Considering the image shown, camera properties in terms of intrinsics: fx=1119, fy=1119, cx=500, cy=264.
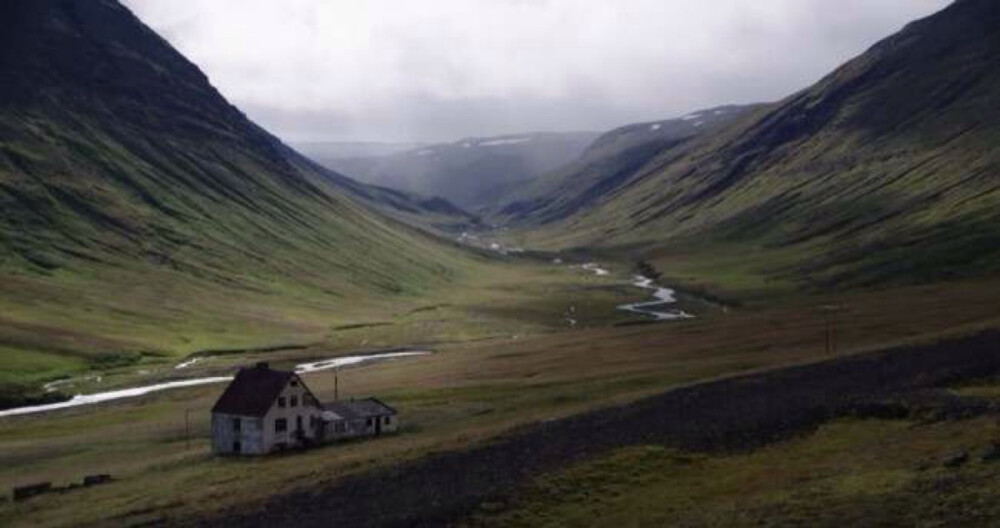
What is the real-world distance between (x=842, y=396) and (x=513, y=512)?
28450 mm

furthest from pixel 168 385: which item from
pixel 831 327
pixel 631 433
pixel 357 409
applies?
pixel 631 433

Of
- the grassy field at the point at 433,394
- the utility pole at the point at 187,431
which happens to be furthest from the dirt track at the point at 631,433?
the utility pole at the point at 187,431

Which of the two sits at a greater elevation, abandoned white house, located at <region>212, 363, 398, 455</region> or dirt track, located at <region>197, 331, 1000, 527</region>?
abandoned white house, located at <region>212, 363, 398, 455</region>

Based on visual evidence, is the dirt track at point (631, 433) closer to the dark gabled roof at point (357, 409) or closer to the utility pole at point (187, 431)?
the dark gabled roof at point (357, 409)

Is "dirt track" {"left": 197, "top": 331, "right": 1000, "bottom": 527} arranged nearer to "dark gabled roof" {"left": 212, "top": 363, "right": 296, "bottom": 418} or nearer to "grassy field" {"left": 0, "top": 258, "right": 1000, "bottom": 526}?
"grassy field" {"left": 0, "top": 258, "right": 1000, "bottom": 526}

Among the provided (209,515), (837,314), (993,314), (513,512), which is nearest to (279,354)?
(837,314)

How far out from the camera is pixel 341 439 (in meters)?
90.9

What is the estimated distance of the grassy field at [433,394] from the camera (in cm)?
7331

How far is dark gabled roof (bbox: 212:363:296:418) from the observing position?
8819cm

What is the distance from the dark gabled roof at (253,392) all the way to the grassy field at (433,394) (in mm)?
4448

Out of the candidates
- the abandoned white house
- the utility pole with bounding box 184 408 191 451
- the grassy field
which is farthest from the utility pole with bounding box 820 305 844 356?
the utility pole with bounding box 184 408 191 451

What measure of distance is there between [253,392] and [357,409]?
8581 millimetres

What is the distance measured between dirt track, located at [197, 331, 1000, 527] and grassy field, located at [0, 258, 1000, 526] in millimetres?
4319

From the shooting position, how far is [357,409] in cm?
9281
